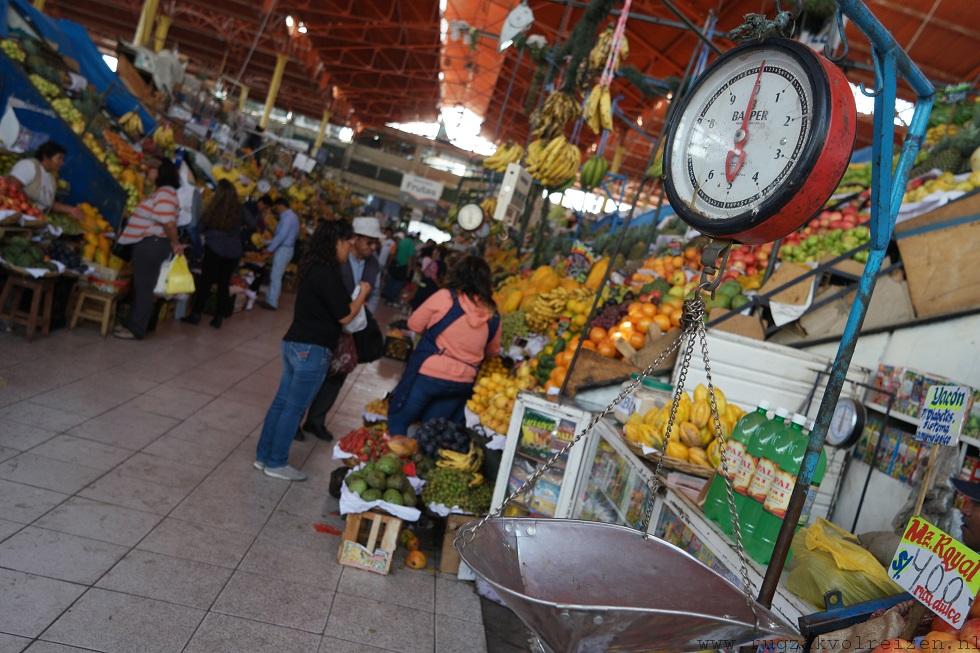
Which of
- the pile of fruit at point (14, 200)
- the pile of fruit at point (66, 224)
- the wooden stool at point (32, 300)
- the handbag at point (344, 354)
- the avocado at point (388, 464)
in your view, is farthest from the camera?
the pile of fruit at point (66, 224)

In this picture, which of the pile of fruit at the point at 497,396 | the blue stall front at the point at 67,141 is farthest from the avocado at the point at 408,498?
the blue stall front at the point at 67,141

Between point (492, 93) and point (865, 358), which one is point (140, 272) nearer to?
point (865, 358)

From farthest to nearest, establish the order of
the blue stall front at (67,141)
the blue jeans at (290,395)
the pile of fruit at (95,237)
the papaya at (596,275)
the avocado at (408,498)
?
1. the blue stall front at (67,141)
2. the pile of fruit at (95,237)
3. the papaya at (596,275)
4. the blue jeans at (290,395)
5. the avocado at (408,498)

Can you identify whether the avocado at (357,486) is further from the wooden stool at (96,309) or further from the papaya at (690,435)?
the wooden stool at (96,309)

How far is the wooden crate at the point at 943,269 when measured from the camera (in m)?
3.95

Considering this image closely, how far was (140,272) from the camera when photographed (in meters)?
6.54

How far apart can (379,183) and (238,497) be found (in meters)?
33.5

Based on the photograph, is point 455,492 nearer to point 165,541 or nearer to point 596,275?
point 165,541

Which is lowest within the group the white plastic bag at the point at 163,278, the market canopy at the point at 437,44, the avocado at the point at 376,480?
the avocado at the point at 376,480

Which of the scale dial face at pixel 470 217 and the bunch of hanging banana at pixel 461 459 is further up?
the scale dial face at pixel 470 217

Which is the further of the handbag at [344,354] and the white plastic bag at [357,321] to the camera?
the handbag at [344,354]

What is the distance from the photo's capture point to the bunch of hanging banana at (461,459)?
4223 millimetres

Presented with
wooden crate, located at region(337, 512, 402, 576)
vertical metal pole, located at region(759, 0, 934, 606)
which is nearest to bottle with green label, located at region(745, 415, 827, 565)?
vertical metal pole, located at region(759, 0, 934, 606)

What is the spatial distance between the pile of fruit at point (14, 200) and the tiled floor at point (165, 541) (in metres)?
0.98
